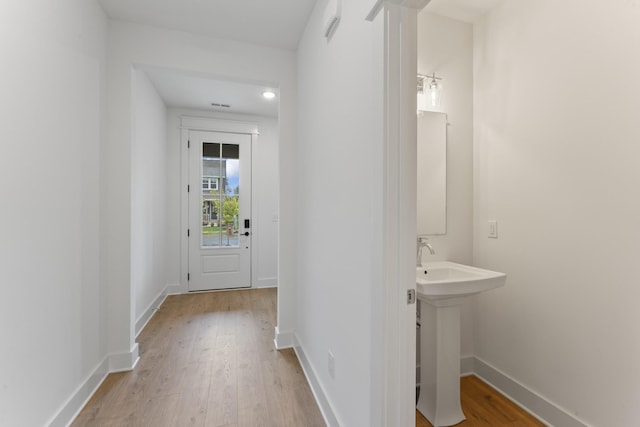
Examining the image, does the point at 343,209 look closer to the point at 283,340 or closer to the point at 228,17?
the point at 283,340

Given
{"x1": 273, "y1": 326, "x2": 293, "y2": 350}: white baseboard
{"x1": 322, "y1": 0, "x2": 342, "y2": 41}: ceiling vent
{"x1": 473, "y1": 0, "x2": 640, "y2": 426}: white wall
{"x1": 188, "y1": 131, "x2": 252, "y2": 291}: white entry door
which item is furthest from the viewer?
{"x1": 188, "y1": 131, "x2": 252, "y2": 291}: white entry door

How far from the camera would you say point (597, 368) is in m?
1.52

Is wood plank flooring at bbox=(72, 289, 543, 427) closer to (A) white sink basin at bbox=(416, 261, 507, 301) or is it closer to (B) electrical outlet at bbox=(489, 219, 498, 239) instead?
(A) white sink basin at bbox=(416, 261, 507, 301)

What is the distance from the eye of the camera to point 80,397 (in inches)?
71.8

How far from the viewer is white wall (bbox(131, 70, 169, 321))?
291 cm

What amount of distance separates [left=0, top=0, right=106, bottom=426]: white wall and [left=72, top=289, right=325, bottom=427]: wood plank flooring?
1.03 ft

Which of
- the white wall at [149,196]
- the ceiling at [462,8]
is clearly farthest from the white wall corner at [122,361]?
the ceiling at [462,8]

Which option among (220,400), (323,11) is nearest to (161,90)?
(323,11)

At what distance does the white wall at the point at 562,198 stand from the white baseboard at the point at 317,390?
4.14ft

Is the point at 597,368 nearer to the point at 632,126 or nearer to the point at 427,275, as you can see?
the point at 427,275

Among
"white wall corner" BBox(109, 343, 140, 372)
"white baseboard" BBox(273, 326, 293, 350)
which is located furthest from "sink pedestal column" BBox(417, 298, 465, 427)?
"white wall corner" BBox(109, 343, 140, 372)

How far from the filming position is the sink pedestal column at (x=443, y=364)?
170cm

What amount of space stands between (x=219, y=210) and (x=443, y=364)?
3.62m

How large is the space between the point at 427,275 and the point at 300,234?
42.0 inches
